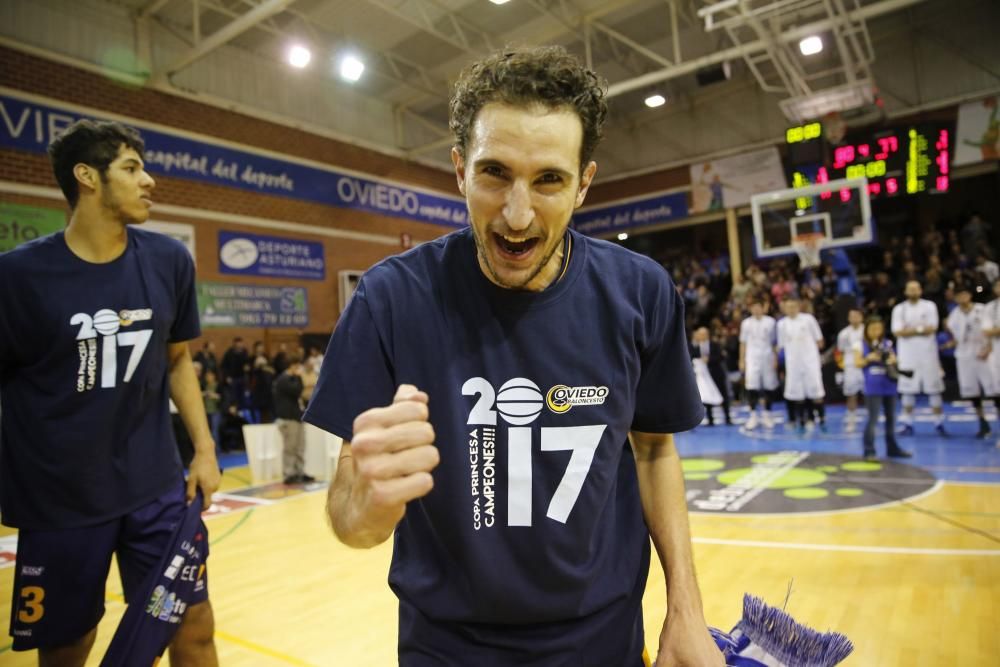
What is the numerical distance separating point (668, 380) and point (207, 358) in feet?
36.0

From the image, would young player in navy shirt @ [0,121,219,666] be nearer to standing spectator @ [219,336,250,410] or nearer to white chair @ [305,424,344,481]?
white chair @ [305,424,344,481]

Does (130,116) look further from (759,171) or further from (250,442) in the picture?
(759,171)

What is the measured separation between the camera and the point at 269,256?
44.5ft

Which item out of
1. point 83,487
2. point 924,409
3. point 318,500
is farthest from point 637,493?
point 924,409

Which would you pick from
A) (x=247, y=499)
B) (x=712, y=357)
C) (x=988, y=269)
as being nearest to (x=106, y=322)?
(x=247, y=499)

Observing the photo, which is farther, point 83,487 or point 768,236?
point 768,236

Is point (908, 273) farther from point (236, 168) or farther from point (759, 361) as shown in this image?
point (236, 168)

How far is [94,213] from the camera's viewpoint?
232cm

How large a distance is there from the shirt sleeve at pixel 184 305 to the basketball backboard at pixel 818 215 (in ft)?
41.4

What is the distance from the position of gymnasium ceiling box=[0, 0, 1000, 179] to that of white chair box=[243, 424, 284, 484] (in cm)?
641

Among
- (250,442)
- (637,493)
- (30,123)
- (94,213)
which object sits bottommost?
(250,442)

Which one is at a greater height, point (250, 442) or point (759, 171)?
point (759, 171)

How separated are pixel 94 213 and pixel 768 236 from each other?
13.5 m

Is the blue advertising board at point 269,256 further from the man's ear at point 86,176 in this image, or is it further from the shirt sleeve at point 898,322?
the shirt sleeve at point 898,322
